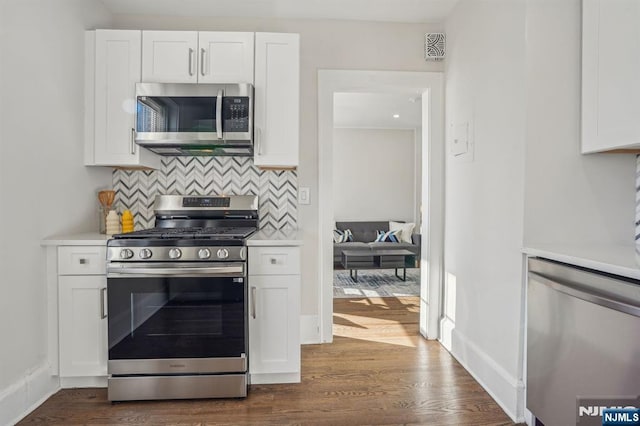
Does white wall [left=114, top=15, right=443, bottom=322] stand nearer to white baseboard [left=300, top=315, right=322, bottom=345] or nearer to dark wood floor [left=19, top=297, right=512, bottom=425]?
white baseboard [left=300, top=315, right=322, bottom=345]

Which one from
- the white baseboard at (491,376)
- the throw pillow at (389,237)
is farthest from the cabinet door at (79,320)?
the throw pillow at (389,237)

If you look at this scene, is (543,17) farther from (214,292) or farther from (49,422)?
(49,422)

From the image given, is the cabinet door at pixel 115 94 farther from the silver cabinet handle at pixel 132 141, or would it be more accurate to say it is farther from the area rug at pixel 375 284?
the area rug at pixel 375 284

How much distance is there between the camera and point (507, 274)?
1.95 metres

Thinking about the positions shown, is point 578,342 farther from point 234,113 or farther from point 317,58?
point 317,58

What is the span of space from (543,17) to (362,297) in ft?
10.4

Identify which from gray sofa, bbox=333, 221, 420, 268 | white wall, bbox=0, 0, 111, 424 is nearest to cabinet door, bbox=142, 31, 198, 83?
white wall, bbox=0, 0, 111, 424

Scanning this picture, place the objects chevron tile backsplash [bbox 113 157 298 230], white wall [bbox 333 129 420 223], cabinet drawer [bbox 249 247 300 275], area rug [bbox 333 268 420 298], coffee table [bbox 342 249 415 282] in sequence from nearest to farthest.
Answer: cabinet drawer [bbox 249 247 300 275] → chevron tile backsplash [bbox 113 157 298 230] → area rug [bbox 333 268 420 298] → coffee table [bbox 342 249 415 282] → white wall [bbox 333 129 420 223]

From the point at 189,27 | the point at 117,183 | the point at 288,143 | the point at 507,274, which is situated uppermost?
the point at 189,27

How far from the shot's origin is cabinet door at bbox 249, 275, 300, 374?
2127 millimetres

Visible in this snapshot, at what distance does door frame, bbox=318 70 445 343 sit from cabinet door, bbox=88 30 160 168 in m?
1.34

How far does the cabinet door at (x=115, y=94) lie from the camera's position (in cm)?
238

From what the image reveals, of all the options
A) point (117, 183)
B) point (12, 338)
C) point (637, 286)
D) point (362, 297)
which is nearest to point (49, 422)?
point (12, 338)

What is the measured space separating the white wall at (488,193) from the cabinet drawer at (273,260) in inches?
46.5
